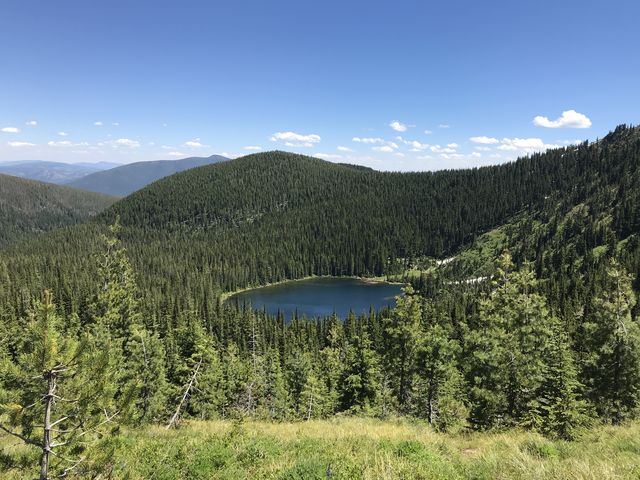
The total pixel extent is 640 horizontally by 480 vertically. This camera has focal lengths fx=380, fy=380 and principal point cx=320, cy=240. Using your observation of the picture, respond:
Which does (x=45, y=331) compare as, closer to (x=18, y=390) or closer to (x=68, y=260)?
(x=18, y=390)

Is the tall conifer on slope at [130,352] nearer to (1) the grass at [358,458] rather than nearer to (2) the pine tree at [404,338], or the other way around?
(1) the grass at [358,458]

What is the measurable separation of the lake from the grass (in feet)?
426

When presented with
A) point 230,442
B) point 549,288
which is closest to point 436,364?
point 230,442

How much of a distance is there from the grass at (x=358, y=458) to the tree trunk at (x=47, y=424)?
5.05 feet

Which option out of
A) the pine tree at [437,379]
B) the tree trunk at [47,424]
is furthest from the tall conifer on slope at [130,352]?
the pine tree at [437,379]

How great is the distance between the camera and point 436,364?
30625 mm

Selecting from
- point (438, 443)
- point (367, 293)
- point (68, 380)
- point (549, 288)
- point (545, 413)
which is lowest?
point (367, 293)

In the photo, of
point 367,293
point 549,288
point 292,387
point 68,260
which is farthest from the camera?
point 367,293

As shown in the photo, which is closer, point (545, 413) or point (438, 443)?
point (438, 443)

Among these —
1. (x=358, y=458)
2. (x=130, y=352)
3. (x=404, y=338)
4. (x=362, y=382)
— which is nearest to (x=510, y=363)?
(x=404, y=338)

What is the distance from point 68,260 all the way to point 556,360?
594 ft

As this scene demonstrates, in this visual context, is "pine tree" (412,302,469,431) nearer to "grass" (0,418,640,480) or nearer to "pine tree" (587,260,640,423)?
"pine tree" (587,260,640,423)

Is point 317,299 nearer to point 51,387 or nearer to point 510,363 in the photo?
point 510,363

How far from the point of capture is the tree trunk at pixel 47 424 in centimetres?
807
